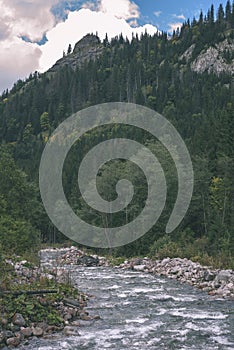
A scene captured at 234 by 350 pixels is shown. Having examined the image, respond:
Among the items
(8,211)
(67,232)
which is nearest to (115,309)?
(8,211)

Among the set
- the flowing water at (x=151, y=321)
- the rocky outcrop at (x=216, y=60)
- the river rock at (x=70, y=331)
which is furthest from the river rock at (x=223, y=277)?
the rocky outcrop at (x=216, y=60)

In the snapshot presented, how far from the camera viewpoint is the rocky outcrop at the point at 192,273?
62.3ft

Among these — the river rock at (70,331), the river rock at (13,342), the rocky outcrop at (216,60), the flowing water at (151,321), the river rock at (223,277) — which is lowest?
the flowing water at (151,321)

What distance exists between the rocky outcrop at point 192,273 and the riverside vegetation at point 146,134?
127cm

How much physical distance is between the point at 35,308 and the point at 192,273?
40.3ft

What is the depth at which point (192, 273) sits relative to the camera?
2325 cm

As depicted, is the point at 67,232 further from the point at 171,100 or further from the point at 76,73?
the point at 76,73

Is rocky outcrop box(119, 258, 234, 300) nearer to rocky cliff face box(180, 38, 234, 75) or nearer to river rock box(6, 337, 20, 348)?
river rock box(6, 337, 20, 348)

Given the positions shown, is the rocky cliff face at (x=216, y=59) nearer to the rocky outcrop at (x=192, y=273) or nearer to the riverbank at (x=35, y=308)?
the rocky outcrop at (x=192, y=273)

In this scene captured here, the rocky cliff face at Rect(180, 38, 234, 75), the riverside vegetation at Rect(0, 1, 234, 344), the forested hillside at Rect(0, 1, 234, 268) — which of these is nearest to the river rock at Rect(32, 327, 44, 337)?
the riverside vegetation at Rect(0, 1, 234, 344)

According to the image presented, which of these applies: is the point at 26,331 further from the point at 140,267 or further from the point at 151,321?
the point at 140,267

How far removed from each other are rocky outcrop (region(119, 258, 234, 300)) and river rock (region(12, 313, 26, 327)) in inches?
365

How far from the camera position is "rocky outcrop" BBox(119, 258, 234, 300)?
19.0 meters

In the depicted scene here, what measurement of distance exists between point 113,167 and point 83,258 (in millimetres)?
12923
